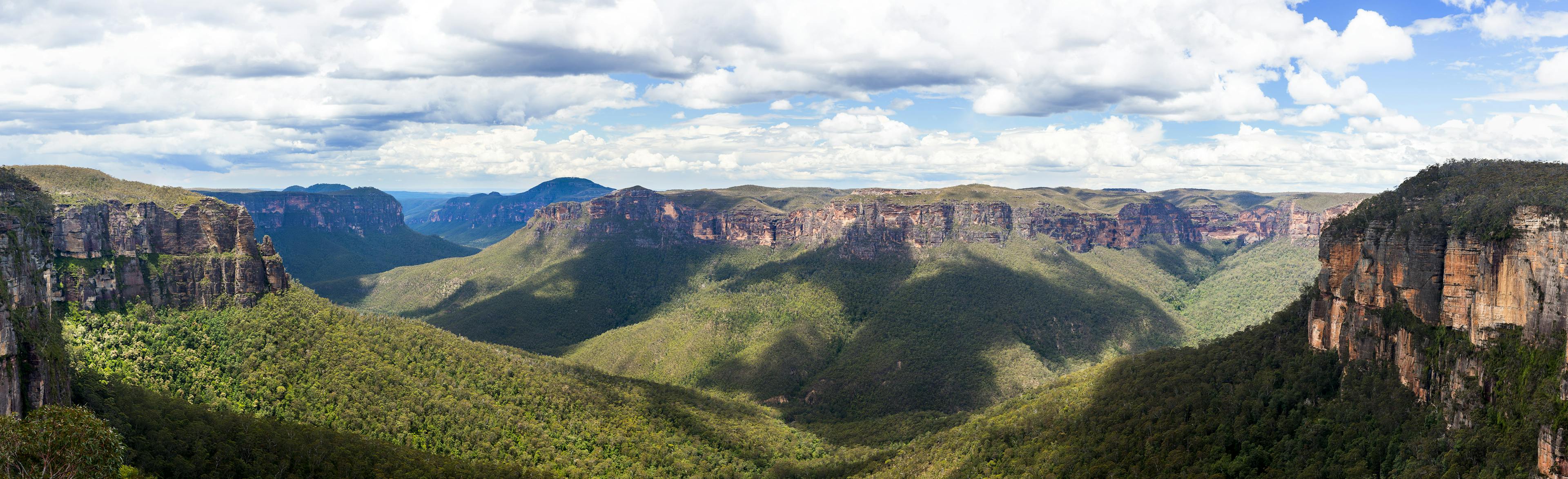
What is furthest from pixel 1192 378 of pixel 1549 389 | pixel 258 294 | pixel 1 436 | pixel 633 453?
pixel 258 294

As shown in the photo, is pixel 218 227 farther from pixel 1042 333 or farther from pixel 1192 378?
pixel 1042 333

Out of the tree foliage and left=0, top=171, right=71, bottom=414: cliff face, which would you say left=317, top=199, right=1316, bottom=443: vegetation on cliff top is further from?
the tree foliage

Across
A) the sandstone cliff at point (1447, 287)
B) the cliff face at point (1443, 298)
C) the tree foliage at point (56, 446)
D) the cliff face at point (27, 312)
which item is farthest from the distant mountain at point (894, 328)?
the tree foliage at point (56, 446)

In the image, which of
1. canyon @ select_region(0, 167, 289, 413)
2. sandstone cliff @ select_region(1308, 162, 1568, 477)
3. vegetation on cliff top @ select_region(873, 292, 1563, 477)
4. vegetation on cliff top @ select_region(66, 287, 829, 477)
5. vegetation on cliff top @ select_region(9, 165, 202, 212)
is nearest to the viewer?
sandstone cliff @ select_region(1308, 162, 1568, 477)

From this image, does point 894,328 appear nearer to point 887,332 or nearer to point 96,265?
point 887,332

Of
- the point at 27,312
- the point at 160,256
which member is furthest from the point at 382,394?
the point at 160,256

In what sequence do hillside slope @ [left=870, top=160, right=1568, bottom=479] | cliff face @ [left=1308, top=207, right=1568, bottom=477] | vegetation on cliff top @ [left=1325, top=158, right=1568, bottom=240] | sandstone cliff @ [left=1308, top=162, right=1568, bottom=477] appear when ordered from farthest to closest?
vegetation on cliff top @ [left=1325, top=158, right=1568, bottom=240]
hillside slope @ [left=870, top=160, right=1568, bottom=479]
sandstone cliff @ [left=1308, top=162, right=1568, bottom=477]
cliff face @ [left=1308, top=207, right=1568, bottom=477]

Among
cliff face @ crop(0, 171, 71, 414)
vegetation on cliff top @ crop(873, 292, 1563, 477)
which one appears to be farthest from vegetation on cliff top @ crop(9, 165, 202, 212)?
vegetation on cliff top @ crop(873, 292, 1563, 477)
